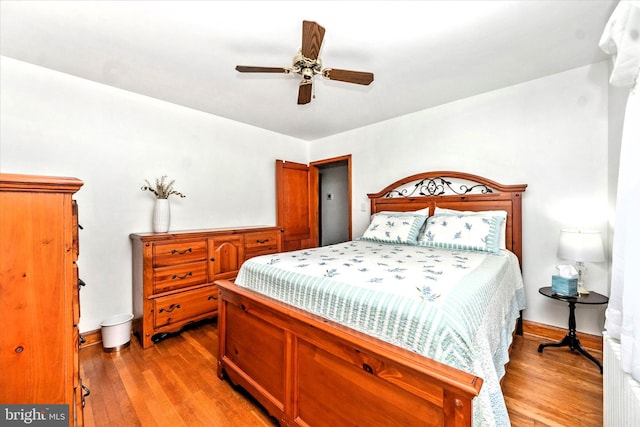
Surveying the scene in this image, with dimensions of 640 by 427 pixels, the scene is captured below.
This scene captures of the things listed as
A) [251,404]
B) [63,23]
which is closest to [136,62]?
[63,23]

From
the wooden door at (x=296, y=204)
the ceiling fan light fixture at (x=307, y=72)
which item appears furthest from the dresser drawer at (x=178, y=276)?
the ceiling fan light fixture at (x=307, y=72)

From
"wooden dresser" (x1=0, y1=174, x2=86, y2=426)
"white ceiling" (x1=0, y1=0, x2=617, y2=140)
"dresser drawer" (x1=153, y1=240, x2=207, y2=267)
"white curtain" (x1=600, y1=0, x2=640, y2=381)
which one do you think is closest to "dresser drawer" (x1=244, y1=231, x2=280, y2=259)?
"dresser drawer" (x1=153, y1=240, x2=207, y2=267)

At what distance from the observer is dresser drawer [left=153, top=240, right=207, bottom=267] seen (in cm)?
255

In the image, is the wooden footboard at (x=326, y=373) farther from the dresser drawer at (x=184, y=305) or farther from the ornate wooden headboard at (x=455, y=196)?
the ornate wooden headboard at (x=455, y=196)

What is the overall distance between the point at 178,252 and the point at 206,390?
134 cm

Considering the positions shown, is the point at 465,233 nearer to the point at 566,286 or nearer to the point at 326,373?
the point at 566,286

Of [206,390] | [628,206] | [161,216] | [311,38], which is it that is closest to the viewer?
[628,206]

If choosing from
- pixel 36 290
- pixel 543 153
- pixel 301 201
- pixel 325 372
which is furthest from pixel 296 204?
pixel 36 290

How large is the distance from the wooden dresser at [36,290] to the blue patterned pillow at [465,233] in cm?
261

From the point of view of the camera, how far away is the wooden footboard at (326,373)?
96cm

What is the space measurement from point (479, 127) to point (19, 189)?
11.7 feet

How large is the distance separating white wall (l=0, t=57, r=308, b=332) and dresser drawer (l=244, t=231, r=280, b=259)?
0.56 metres

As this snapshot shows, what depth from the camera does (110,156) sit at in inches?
106

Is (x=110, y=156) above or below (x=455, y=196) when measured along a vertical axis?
above
